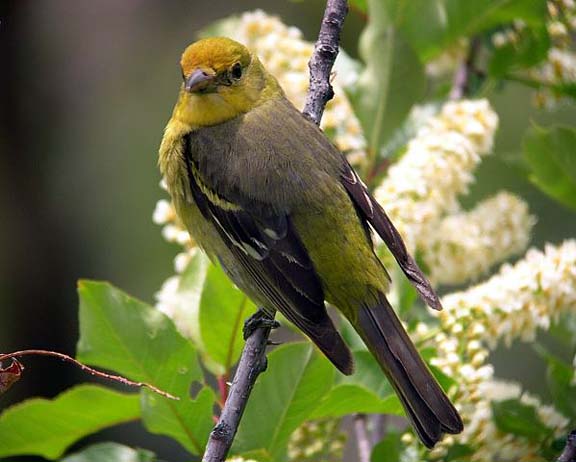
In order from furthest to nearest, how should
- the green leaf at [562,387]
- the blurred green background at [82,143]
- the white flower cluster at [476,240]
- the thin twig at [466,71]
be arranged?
1. the blurred green background at [82,143]
2. the thin twig at [466,71]
3. the white flower cluster at [476,240]
4. the green leaf at [562,387]

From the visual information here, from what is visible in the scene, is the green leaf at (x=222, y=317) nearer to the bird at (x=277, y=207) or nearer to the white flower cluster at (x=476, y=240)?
the bird at (x=277, y=207)

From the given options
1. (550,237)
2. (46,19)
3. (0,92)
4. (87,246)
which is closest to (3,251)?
(87,246)

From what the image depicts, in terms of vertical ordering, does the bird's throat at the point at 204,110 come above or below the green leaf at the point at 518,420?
above

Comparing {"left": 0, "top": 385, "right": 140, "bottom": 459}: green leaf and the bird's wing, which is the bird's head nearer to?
the bird's wing

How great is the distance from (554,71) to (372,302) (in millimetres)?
1065

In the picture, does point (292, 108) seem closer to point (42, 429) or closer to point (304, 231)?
point (304, 231)

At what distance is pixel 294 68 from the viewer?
3.10m

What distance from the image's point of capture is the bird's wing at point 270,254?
2.65 m

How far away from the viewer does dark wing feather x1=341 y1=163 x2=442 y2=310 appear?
2736 millimetres

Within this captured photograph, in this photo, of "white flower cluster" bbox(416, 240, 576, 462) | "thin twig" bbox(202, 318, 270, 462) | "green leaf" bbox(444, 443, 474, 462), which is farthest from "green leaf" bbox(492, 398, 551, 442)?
"thin twig" bbox(202, 318, 270, 462)

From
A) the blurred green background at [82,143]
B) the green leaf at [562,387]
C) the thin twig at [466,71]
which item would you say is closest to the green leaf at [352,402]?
the green leaf at [562,387]

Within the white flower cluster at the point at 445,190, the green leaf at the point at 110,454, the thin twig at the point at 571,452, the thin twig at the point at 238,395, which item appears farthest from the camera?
the white flower cluster at the point at 445,190

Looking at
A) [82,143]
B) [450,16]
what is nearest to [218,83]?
[450,16]

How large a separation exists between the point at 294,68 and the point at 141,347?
1080 millimetres
